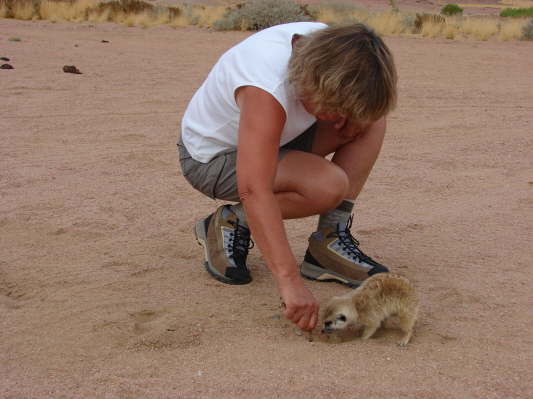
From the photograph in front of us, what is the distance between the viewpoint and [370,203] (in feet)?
17.2

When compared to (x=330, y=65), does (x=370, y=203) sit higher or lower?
lower

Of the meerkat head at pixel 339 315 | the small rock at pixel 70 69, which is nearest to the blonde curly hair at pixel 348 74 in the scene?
the meerkat head at pixel 339 315

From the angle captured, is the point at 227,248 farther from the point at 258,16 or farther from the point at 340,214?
the point at 258,16

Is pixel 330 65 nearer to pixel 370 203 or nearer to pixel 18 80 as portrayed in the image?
pixel 370 203

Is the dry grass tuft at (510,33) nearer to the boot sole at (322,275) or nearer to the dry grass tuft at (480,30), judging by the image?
the dry grass tuft at (480,30)

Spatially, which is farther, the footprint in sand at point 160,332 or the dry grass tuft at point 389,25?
the dry grass tuft at point 389,25

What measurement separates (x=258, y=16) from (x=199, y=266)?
14918 mm

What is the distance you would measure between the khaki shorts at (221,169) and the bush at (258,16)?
14.4 meters

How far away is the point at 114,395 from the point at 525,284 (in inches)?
91.1

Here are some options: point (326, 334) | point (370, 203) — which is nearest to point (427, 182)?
point (370, 203)

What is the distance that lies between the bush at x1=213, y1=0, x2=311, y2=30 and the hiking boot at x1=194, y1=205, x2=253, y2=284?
14.4 meters

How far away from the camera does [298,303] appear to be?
9.33ft

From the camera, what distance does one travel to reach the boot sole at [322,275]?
12.4 ft

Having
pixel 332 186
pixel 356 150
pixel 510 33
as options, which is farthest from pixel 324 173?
pixel 510 33
